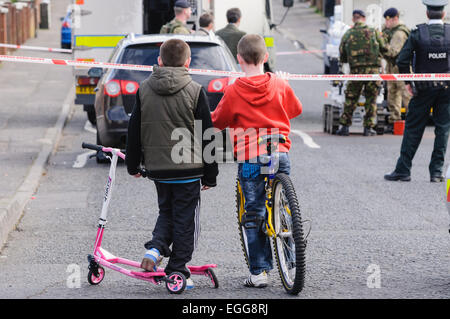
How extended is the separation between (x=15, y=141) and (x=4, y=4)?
17.5 m

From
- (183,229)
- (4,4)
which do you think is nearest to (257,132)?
(183,229)

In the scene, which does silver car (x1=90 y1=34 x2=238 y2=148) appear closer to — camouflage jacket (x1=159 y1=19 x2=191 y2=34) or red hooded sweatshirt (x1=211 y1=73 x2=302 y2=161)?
camouflage jacket (x1=159 y1=19 x2=191 y2=34)

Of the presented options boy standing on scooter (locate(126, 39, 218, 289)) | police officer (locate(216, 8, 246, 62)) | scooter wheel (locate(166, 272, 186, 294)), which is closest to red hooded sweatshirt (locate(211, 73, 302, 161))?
boy standing on scooter (locate(126, 39, 218, 289))

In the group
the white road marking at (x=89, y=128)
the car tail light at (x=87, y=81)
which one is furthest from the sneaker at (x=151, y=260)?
the car tail light at (x=87, y=81)

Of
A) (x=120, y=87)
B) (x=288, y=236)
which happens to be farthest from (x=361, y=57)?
(x=288, y=236)

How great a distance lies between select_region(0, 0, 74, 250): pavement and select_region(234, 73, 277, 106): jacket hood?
8.82 ft

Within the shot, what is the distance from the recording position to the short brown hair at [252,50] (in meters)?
6.38

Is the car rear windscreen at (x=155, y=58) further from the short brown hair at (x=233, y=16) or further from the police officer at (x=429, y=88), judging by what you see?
the short brown hair at (x=233, y=16)

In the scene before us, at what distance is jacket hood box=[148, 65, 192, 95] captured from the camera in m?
6.16

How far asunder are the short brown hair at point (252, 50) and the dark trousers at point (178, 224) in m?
0.88

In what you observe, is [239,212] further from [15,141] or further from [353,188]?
[15,141]

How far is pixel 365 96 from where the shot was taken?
15.2 meters

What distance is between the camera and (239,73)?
12094 millimetres

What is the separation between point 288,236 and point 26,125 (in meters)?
10.7
